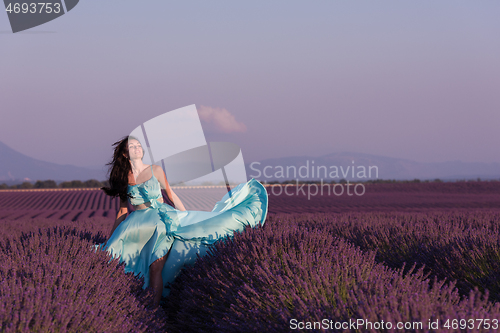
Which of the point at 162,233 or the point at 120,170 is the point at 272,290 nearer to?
the point at 162,233

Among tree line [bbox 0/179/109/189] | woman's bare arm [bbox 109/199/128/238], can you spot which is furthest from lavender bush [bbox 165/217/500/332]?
tree line [bbox 0/179/109/189]

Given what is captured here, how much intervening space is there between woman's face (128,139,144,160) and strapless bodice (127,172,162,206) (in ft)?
0.92

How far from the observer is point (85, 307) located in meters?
2.22

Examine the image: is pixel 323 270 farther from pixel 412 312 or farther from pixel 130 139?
pixel 130 139

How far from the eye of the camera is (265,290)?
92.4 inches

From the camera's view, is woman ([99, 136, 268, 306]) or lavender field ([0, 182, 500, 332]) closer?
lavender field ([0, 182, 500, 332])

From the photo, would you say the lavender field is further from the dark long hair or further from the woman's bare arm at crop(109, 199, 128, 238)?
the dark long hair

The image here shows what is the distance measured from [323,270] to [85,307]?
4.95ft

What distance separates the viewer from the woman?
386 centimetres

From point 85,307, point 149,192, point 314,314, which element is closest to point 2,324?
point 85,307

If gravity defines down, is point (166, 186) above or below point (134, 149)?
below

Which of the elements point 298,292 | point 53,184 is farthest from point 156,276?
point 53,184

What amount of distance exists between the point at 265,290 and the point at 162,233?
183cm

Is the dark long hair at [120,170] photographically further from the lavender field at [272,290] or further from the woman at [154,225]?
the lavender field at [272,290]
